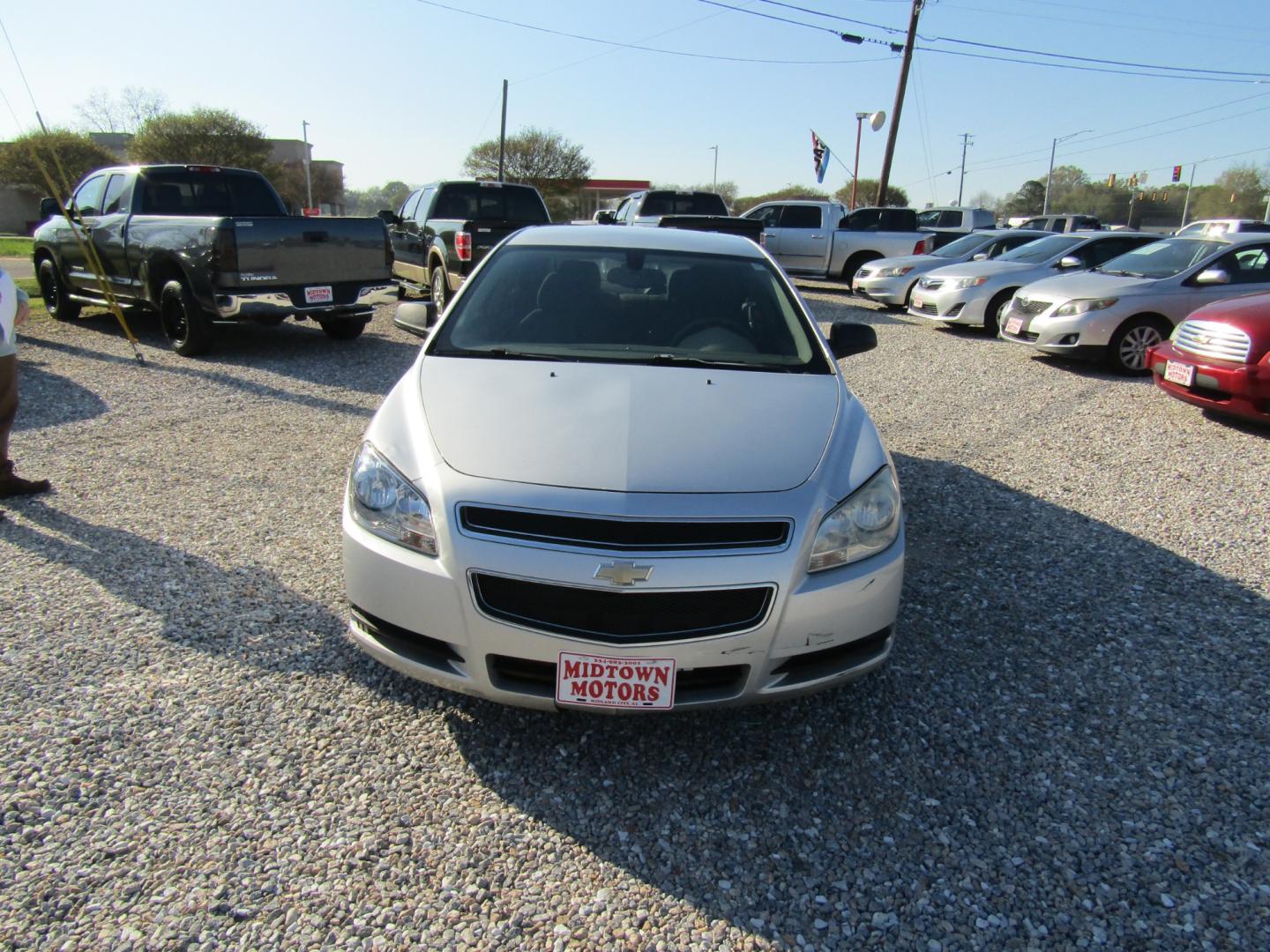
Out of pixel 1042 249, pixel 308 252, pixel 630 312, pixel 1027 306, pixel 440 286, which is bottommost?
pixel 440 286

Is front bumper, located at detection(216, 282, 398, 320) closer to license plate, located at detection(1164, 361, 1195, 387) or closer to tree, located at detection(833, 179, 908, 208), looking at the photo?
license plate, located at detection(1164, 361, 1195, 387)

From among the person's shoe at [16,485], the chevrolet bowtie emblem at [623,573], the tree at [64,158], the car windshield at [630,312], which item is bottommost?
the person's shoe at [16,485]

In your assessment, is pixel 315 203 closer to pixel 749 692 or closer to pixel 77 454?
pixel 77 454

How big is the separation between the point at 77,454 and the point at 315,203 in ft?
214

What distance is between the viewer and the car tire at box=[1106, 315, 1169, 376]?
8.99 meters

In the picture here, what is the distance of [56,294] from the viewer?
10961mm

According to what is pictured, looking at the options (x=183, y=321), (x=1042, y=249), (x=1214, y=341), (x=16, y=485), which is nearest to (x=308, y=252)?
(x=183, y=321)

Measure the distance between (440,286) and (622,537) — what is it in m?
9.73

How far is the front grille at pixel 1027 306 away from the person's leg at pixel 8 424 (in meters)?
9.72

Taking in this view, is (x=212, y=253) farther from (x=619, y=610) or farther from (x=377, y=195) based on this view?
(x=377, y=195)

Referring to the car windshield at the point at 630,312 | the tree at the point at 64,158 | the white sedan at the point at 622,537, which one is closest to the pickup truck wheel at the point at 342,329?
the car windshield at the point at 630,312

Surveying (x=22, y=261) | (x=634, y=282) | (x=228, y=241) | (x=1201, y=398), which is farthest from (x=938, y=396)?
(x=22, y=261)

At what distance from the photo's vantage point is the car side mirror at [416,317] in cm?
426

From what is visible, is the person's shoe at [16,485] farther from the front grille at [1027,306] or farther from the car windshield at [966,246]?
the car windshield at [966,246]
